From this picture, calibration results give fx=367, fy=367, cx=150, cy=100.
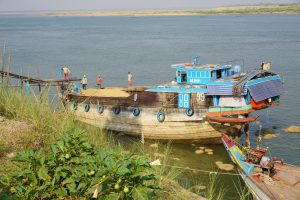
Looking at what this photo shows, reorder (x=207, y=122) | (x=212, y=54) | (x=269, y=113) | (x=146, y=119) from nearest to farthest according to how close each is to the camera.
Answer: (x=207, y=122), (x=146, y=119), (x=269, y=113), (x=212, y=54)

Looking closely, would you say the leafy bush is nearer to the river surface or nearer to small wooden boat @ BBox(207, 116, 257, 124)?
the river surface

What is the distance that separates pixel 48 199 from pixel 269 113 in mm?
27603

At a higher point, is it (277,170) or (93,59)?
(93,59)

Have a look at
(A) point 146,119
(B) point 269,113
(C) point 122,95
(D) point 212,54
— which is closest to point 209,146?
(A) point 146,119

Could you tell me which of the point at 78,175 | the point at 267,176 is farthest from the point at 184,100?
the point at 78,175

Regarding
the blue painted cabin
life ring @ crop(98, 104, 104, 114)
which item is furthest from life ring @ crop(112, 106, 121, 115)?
the blue painted cabin

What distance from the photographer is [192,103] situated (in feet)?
76.5

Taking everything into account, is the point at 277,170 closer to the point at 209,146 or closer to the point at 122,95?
the point at 209,146

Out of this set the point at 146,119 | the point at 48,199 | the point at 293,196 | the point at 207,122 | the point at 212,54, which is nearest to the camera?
the point at 48,199

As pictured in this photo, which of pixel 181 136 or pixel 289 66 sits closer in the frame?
pixel 181 136

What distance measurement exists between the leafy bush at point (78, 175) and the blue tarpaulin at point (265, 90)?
16452 millimetres

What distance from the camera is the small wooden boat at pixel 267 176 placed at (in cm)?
1427

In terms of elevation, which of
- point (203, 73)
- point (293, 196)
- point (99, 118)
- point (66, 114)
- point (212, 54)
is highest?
point (212, 54)

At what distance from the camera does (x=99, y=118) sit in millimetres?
27500
